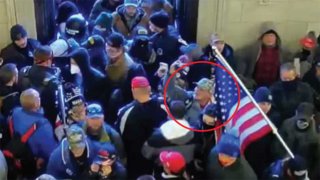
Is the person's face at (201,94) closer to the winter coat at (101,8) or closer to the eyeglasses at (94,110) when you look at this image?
the eyeglasses at (94,110)

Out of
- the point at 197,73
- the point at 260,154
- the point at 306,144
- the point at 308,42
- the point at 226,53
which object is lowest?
the point at 260,154

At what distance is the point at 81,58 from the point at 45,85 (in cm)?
51

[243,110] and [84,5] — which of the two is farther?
[84,5]

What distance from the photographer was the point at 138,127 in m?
6.74

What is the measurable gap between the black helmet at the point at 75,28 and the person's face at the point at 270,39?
237cm

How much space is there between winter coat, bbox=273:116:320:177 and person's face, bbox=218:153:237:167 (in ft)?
2.33

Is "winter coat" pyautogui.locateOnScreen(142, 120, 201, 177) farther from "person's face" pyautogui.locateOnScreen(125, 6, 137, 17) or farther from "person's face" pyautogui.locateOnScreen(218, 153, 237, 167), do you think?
"person's face" pyautogui.locateOnScreen(125, 6, 137, 17)

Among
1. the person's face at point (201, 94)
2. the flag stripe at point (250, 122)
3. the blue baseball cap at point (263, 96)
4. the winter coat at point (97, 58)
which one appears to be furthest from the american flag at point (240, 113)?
the winter coat at point (97, 58)

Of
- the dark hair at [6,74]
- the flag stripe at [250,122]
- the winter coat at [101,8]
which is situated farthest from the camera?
the winter coat at [101,8]

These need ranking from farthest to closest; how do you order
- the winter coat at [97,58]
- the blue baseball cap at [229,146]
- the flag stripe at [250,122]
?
the winter coat at [97,58], the flag stripe at [250,122], the blue baseball cap at [229,146]

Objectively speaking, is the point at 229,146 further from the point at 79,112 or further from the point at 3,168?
the point at 3,168

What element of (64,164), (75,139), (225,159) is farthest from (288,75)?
(64,164)

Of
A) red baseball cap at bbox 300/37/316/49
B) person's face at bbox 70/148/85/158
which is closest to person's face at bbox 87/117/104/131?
person's face at bbox 70/148/85/158

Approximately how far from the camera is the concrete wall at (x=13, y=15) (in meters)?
8.88
